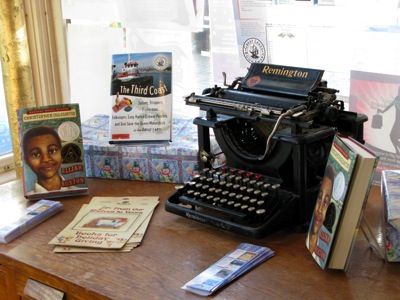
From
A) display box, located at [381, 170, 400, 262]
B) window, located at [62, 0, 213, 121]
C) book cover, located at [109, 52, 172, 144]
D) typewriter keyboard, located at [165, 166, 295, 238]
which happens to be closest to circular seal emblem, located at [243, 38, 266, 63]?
window, located at [62, 0, 213, 121]

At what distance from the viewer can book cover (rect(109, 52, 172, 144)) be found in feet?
6.08

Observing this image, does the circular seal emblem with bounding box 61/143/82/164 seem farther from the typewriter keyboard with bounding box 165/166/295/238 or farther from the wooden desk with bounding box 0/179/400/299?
the typewriter keyboard with bounding box 165/166/295/238

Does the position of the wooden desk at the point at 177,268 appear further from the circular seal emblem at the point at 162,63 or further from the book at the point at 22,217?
the circular seal emblem at the point at 162,63

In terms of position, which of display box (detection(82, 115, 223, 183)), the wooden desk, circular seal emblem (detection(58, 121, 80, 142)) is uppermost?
circular seal emblem (detection(58, 121, 80, 142))

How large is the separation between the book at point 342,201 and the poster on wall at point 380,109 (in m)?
0.51

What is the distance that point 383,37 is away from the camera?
1.74 metres

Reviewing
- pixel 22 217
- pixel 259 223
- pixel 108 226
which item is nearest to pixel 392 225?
pixel 259 223

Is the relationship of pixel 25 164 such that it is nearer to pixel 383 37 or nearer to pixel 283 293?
pixel 283 293

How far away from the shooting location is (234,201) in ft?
4.92

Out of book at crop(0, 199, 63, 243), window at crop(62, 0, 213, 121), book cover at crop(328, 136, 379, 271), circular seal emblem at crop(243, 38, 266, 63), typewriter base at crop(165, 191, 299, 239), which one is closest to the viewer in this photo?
book cover at crop(328, 136, 379, 271)

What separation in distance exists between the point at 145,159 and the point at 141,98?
194 millimetres

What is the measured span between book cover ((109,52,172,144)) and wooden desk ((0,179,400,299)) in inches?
13.6

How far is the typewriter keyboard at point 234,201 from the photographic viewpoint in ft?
4.69

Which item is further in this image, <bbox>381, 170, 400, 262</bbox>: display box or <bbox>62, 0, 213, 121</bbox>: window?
<bbox>62, 0, 213, 121</bbox>: window
